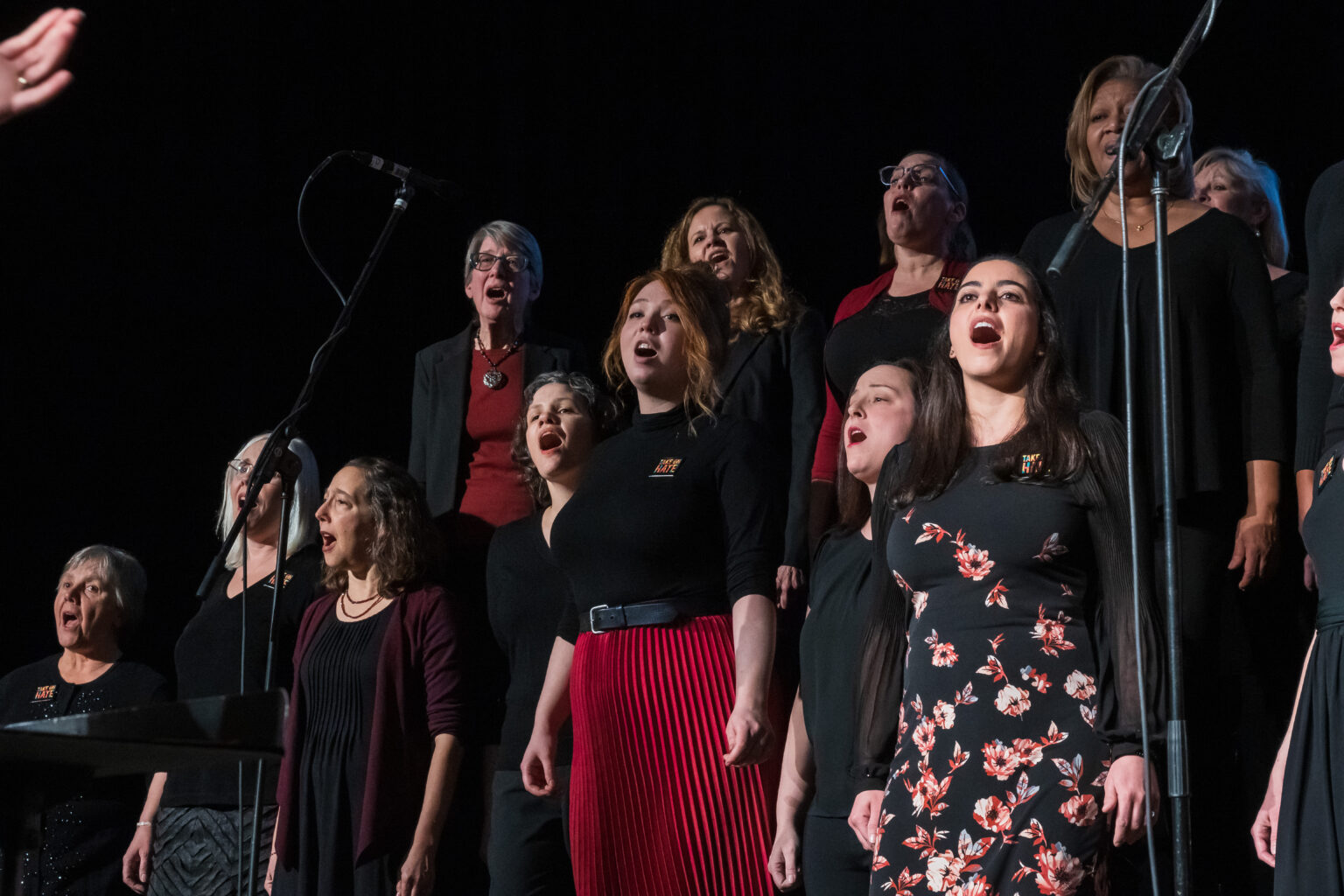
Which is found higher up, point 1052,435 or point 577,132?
point 577,132

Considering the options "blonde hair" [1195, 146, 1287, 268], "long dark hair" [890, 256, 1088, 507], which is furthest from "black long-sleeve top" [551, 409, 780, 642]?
"blonde hair" [1195, 146, 1287, 268]

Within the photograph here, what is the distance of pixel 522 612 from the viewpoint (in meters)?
3.26

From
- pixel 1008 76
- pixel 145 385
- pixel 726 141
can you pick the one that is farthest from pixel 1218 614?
pixel 145 385

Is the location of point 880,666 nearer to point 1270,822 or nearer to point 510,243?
point 1270,822

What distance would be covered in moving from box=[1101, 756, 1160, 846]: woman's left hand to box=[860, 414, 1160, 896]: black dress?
0.08 feet

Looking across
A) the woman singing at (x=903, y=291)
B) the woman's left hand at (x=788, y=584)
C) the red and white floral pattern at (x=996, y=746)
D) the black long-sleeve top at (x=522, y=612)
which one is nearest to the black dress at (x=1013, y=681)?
the red and white floral pattern at (x=996, y=746)

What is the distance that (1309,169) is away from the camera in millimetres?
3930

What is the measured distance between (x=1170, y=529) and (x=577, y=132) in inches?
148

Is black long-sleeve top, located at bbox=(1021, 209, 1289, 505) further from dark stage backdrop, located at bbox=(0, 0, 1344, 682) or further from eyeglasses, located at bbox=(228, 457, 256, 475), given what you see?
eyeglasses, located at bbox=(228, 457, 256, 475)

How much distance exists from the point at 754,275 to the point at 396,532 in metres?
1.06

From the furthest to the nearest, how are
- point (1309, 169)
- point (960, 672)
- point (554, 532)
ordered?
point (1309, 169) < point (554, 532) < point (960, 672)

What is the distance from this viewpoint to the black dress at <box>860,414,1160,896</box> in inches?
74.8

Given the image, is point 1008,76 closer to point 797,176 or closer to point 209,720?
point 797,176

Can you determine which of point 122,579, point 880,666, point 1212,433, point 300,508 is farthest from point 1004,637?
point 122,579
